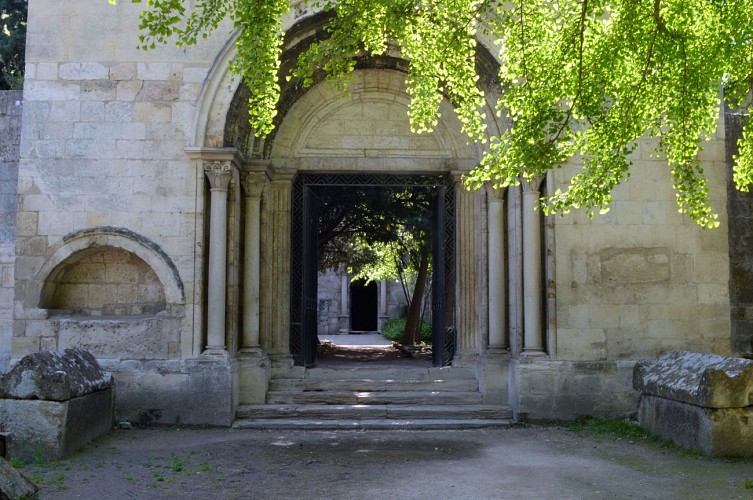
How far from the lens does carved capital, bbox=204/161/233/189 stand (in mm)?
9242

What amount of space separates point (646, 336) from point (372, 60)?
5087mm

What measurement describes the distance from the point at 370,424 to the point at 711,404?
148 inches

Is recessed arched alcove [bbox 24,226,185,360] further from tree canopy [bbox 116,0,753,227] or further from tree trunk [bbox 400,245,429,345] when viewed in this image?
tree trunk [bbox 400,245,429,345]

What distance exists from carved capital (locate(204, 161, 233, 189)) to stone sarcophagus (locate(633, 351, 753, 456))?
17.9ft

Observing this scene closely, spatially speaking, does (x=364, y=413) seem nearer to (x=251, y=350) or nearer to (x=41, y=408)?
(x=251, y=350)

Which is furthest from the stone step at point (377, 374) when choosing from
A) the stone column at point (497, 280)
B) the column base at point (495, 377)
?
the stone column at point (497, 280)

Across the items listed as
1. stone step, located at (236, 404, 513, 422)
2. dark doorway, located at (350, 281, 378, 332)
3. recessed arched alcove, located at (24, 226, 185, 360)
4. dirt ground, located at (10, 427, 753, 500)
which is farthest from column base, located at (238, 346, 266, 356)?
dark doorway, located at (350, 281, 378, 332)

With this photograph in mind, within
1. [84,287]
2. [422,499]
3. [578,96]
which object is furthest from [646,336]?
[84,287]

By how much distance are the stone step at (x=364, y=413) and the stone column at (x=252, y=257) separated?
2.94ft

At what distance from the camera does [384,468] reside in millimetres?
6746

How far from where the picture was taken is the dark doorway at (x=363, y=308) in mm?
34094

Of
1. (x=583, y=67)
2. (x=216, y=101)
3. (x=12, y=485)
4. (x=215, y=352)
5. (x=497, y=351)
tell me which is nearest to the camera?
(x=12, y=485)

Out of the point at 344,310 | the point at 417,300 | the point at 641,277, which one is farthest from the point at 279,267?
the point at 344,310

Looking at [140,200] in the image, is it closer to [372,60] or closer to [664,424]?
[372,60]
